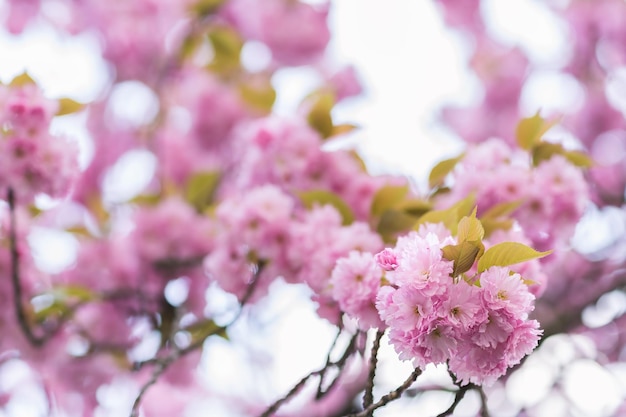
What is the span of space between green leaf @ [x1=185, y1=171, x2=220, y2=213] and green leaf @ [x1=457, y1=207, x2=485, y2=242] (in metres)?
1.44

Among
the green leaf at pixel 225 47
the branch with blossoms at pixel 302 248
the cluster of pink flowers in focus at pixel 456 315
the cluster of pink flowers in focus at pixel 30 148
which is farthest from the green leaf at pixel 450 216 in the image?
the green leaf at pixel 225 47

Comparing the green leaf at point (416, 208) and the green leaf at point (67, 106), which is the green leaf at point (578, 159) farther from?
the green leaf at point (67, 106)

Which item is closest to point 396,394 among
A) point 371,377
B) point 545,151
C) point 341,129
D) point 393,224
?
point 371,377

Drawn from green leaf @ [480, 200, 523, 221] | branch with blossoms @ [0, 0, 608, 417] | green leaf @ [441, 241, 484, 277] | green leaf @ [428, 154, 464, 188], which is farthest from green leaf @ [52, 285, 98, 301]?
green leaf @ [441, 241, 484, 277]

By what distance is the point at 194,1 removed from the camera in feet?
9.15

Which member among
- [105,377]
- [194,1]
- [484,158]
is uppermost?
[484,158]

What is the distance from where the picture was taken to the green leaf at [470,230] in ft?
3.25

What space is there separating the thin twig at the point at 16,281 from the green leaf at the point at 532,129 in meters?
1.20

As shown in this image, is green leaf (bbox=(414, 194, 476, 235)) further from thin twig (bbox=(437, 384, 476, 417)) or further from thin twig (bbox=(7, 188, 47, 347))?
thin twig (bbox=(7, 188, 47, 347))

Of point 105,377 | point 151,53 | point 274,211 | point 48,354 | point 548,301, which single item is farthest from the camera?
point 151,53

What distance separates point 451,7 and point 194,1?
6.63ft

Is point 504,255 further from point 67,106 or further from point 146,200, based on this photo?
point 146,200

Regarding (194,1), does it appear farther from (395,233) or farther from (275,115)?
(395,233)

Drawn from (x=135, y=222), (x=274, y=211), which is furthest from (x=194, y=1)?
(x=274, y=211)
